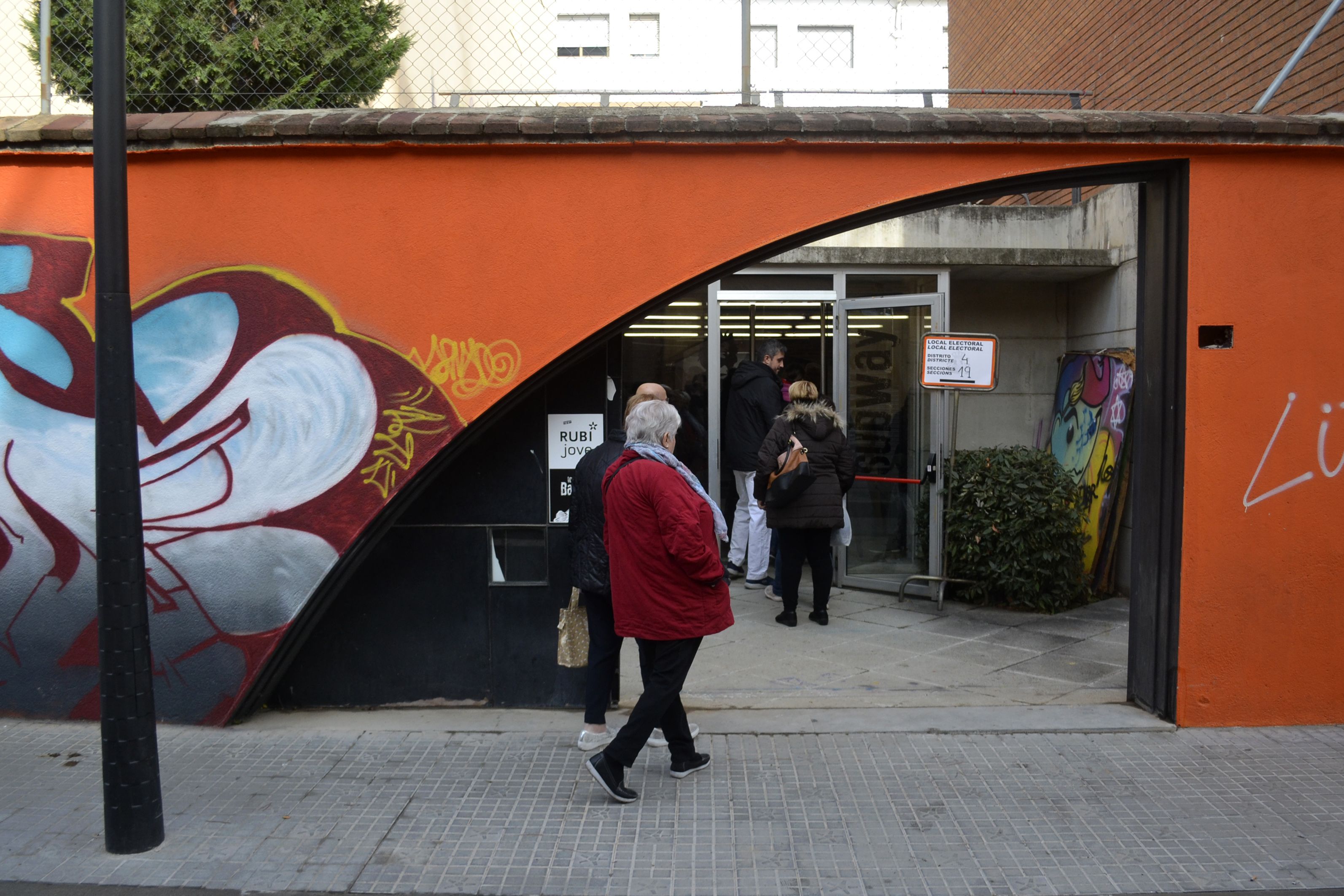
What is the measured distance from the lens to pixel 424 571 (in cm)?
538

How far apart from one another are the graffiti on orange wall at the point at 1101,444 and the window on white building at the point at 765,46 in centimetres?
373

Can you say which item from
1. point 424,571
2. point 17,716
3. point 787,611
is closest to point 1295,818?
point 787,611

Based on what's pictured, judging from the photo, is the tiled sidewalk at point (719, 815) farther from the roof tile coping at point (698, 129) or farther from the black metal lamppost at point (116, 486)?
the roof tile coping at point (698, 129)

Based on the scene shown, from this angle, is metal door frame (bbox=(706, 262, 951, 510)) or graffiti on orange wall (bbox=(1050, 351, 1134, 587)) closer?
graffiti on orange wall (bbox=(1050, 351, 1134, 587))

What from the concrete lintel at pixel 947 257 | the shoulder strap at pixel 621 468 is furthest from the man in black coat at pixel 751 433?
the shoulder strap at pixel 621 468

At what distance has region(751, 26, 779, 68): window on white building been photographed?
5.80 m

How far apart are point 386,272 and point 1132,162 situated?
385 cm

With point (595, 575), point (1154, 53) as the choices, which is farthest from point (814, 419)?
point (1154, 53)

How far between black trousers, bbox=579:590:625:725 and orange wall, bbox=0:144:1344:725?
1.21m

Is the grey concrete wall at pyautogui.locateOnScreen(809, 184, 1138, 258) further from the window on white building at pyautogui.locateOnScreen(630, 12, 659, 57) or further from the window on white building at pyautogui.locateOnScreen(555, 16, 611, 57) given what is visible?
the window on white building at pyautogui.locateOnScreen(630, 12, 659, 57)

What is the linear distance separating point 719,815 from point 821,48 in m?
4.89

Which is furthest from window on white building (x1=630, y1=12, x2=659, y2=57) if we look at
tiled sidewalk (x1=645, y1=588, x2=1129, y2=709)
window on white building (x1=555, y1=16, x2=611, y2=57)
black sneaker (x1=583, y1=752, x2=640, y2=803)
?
black sneaker (x1=583, y1=752, x2=640, y2=803)

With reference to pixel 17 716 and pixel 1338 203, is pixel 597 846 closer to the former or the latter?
pixel 17 716

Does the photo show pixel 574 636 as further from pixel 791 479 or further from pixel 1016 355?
pixel 1016 355
